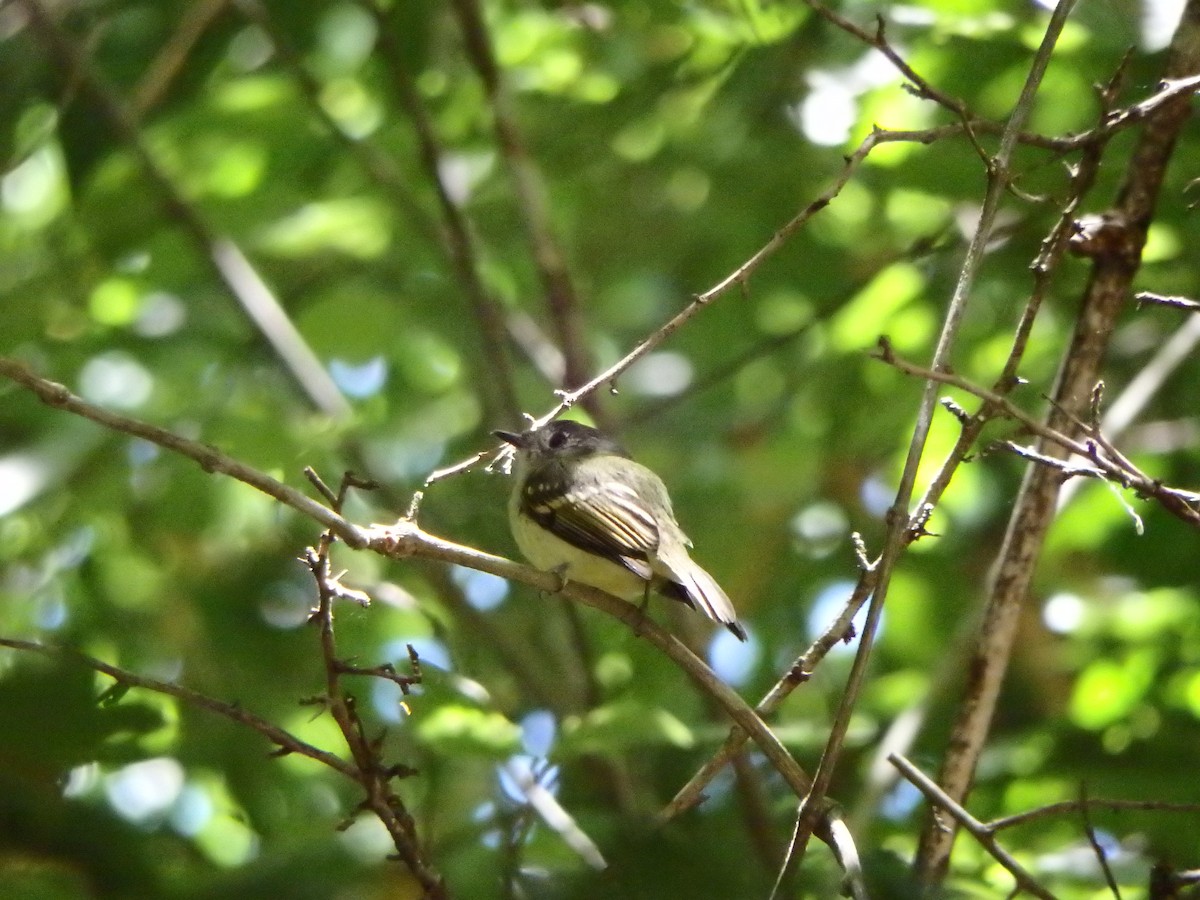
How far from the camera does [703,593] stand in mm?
3650

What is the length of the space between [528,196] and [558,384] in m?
0.67

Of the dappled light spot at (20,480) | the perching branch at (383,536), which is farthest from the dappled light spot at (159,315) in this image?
the perching branch at (383,536)

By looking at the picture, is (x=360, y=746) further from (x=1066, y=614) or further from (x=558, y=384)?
(x=1066, y=614)

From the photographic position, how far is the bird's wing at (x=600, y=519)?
3928 millimetres

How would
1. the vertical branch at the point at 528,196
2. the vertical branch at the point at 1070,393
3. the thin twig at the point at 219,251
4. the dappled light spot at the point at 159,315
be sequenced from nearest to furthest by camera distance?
the vertical branch at the point at 1070,393 < the thin twig at the point at 219,251 < the vertical branch at the point at 528,196 < the dappled light spot at the point at 159,315

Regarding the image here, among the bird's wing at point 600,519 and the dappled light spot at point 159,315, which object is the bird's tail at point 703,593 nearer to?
the bird's wing at point 600,519

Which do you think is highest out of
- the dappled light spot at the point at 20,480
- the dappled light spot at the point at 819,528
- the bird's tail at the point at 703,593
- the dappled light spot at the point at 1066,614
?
the dappled light spot at the point at 819,528

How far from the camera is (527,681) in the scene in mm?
4723

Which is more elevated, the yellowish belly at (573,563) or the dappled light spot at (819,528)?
the dappled light spot at (819,528)

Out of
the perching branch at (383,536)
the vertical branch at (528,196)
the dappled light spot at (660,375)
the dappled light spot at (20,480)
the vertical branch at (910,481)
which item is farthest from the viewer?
the dappled light spot at (660,375)

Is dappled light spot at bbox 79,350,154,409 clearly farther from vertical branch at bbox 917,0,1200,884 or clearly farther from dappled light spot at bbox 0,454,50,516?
vertical branch at bbox 917,0,1200,884

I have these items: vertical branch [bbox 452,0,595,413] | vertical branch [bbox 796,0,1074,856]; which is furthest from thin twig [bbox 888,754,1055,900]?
vertical branch [bbox 452,0,595,413]

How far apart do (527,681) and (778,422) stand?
1.66m

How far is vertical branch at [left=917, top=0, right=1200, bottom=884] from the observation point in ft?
10.6
